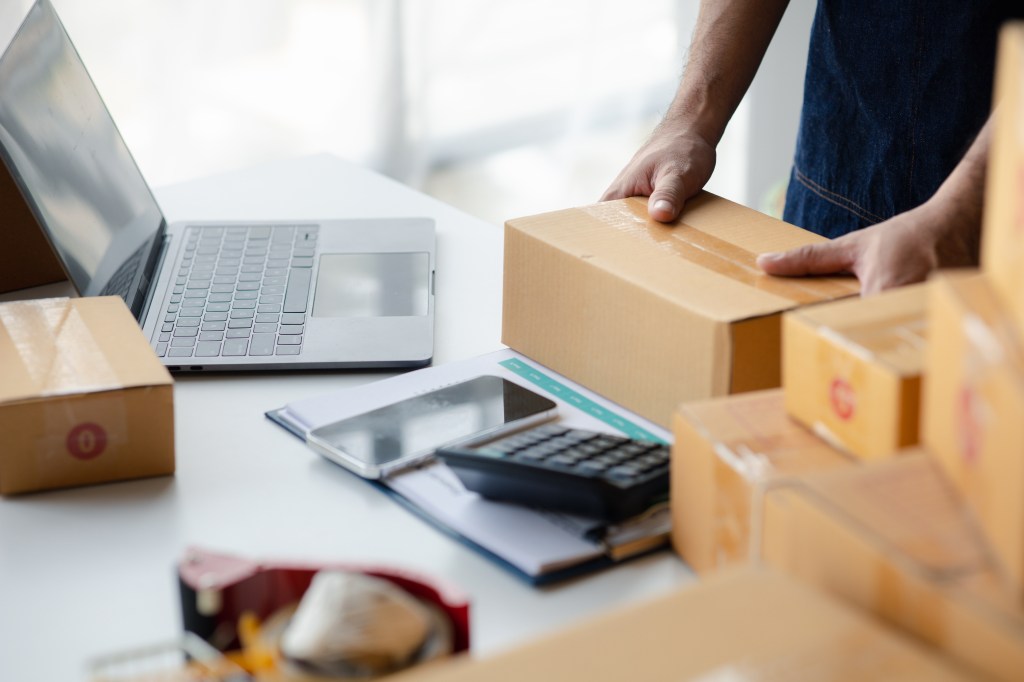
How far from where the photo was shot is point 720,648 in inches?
21.2

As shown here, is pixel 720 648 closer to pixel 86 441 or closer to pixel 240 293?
pixel 86 441

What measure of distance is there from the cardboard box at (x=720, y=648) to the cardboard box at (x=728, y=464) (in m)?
0.13

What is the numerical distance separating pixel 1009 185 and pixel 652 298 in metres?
0.40

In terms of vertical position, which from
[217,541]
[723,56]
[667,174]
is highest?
[723,56]

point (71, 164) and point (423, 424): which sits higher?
point (71, 164)

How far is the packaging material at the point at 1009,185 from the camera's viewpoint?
0.55m

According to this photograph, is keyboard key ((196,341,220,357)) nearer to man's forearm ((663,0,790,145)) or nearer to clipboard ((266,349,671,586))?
→ clipboard ((266,349,671,586))

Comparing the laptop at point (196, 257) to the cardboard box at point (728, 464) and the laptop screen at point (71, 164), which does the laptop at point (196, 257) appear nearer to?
the laptop screen at point (71, 164)

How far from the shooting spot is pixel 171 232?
1406 millimetres

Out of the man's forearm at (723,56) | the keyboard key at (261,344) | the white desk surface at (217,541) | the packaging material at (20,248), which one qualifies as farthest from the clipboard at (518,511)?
the man's forearm at (723,56)

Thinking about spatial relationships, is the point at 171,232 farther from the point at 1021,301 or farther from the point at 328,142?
the point at 328,142

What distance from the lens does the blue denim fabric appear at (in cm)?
135

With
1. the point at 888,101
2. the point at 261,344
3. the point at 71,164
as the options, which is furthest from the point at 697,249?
the point at 71,164

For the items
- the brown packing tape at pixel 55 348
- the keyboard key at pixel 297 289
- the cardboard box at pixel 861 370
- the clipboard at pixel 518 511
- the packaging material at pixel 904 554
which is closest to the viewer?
the packaging material at pixel 904 554
